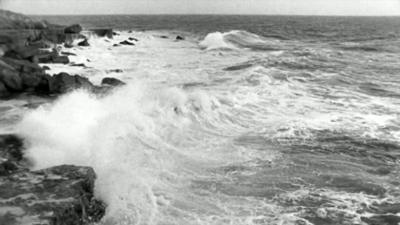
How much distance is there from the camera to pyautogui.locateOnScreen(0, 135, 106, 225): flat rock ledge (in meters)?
5.12

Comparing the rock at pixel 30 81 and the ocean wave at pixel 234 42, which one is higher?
the ocean wave at pixel 234 42

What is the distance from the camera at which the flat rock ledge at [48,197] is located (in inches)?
202

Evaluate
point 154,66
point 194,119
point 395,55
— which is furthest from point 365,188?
point 395,55

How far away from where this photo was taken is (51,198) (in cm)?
549

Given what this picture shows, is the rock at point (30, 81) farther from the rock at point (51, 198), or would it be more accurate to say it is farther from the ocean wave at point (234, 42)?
the ocean wave at point (234, 42)

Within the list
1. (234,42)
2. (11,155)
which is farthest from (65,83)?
(234,42)

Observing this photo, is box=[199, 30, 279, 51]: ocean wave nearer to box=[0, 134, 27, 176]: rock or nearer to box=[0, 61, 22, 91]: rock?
box=[0, 61, 22, 91]: rock

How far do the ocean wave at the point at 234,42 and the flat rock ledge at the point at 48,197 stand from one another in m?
30.4

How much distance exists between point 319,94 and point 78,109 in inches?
400

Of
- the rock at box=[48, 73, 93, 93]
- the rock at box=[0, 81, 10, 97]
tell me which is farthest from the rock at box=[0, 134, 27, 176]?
the rock at box=[0, 81, 10, 97]

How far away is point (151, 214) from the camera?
637 centimetres

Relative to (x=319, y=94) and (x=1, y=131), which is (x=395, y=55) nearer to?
(x=319, y=94)

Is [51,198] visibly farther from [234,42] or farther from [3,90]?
[234,42]

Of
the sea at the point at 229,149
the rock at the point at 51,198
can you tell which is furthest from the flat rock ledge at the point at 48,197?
the sea at the point at 229,149
